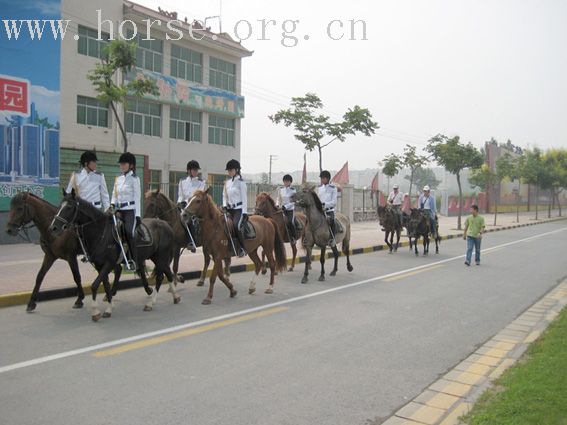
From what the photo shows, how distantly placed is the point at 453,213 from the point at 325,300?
1791 inches

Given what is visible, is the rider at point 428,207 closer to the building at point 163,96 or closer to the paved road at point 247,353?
the paved road at point 247,353

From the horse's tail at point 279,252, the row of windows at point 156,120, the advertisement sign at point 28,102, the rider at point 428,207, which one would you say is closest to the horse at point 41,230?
the horse's tail at point 279,252

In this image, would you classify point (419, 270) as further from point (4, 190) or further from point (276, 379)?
point (4, 190)

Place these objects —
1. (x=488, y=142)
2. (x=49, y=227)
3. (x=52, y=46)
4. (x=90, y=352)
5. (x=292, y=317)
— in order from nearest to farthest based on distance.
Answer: (x=90, y=352)
(x=49, y=227)
(x=292, y=317)
(x=52, y=46)
(x=488, y=142)

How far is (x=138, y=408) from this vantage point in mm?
4414

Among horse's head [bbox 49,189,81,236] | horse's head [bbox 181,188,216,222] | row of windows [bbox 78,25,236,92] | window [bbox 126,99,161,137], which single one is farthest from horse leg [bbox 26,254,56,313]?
window [bbox 126,99,161,137]

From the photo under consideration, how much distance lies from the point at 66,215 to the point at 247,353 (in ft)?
11.2

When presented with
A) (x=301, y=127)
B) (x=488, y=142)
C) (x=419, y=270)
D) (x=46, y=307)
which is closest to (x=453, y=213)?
(x=488, y=142)

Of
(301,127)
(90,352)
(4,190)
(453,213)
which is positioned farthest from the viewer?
(453,213)

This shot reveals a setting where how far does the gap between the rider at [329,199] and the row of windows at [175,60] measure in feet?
56.5

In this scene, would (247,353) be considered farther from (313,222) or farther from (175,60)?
(175,60)

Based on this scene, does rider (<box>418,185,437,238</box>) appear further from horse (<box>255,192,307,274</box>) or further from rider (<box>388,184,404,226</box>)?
horse (<box>255,192,307,274</box>)

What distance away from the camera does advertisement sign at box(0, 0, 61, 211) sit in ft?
50.7

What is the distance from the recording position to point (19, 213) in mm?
7812
